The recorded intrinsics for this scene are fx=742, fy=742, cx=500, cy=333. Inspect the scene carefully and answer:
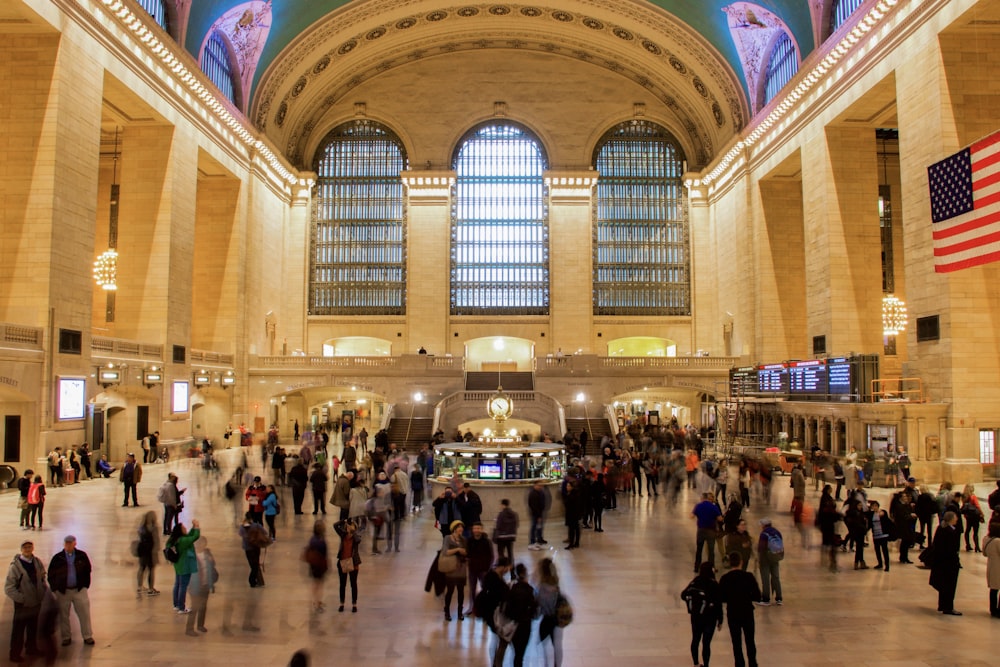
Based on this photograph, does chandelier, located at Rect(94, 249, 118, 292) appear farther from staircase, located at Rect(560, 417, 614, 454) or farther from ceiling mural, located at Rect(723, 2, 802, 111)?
ceiling mural, located at Rect(723, 2, 802, 111)

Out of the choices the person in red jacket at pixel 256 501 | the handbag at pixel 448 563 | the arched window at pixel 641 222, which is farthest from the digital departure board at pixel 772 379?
the handbag at pixel 448 563

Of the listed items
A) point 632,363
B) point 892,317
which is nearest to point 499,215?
point 632,363

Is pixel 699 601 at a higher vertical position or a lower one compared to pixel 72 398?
lower

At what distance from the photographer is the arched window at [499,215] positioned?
131ft

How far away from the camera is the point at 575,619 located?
803 centimetres

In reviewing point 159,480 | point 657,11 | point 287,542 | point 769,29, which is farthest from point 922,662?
point 657,11

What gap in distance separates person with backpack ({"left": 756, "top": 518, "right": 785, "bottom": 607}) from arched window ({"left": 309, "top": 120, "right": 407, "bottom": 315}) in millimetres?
32734

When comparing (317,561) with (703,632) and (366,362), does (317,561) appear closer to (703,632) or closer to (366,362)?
(703,632)

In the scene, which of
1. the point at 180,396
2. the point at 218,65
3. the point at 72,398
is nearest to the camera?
the point at 72,398

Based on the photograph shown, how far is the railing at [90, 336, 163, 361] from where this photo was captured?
21.2 metres

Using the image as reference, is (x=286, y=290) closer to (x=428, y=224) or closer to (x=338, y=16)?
(x=428, y=224)

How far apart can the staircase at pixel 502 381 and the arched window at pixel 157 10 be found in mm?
17482

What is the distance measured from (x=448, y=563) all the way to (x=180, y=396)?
21.1 meters

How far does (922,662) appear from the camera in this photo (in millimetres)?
6727
